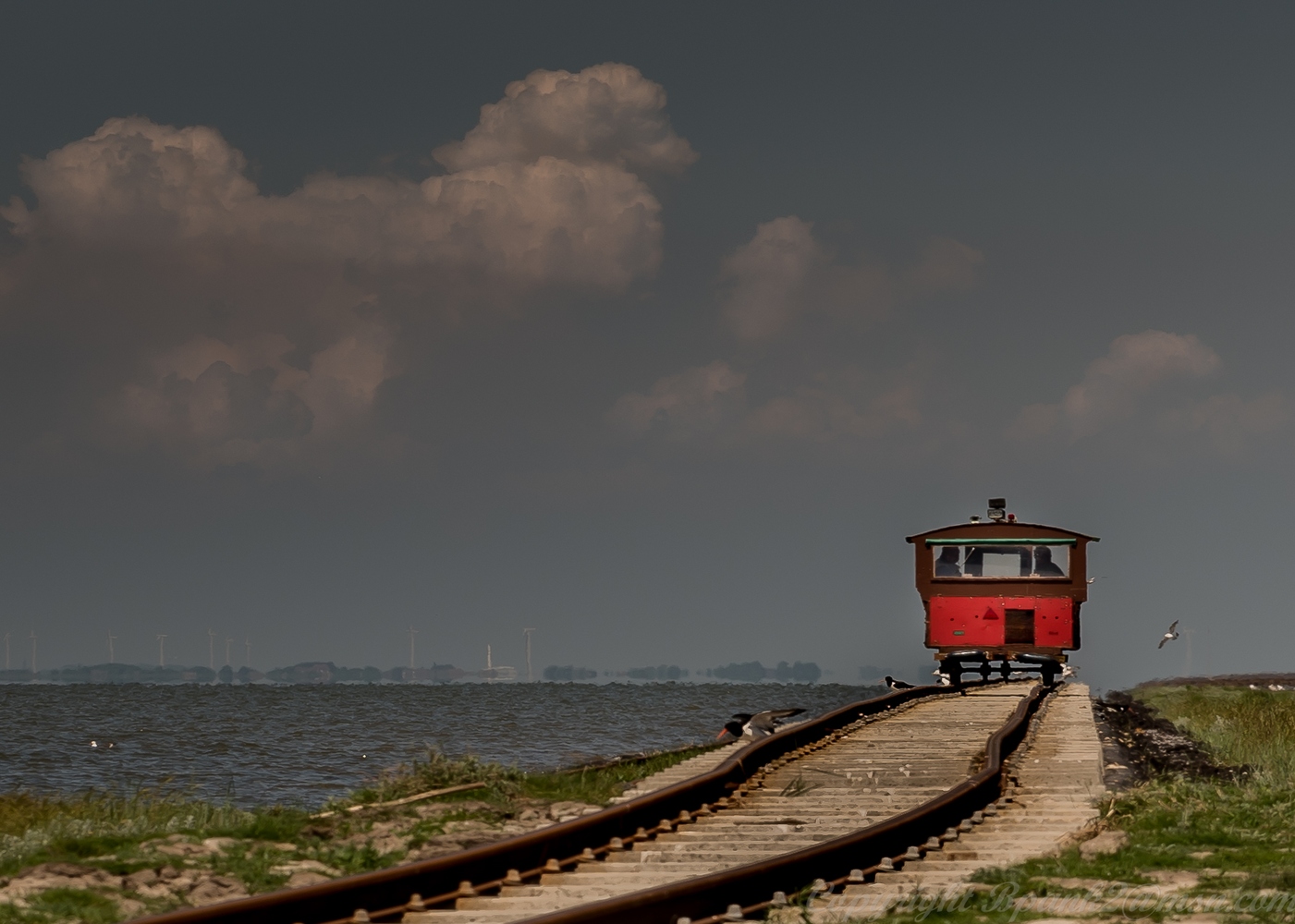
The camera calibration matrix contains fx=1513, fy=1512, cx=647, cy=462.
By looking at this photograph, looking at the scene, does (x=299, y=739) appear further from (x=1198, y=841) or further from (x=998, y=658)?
(x=1198, y=841)

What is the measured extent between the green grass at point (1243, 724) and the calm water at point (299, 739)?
9.13 m

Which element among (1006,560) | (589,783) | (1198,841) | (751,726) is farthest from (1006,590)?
(1198,841)

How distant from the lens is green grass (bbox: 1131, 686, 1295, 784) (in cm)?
1695

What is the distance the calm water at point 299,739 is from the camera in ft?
78.6

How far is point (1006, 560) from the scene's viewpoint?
34438 millimetres

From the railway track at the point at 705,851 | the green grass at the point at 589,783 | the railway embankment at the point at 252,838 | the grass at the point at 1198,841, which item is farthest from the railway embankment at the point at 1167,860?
the green grass at the point at 589,783

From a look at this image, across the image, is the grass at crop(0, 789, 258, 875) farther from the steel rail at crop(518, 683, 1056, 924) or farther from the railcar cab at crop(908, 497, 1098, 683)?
the railcar cab at crop(908, 497, 1098, 683)

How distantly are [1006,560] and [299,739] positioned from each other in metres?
16.9

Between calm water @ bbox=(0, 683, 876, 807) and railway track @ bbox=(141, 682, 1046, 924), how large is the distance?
6.30 metres

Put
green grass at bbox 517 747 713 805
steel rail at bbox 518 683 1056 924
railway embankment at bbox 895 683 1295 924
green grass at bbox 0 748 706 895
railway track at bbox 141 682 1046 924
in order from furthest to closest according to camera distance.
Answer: green grass at bbox 517 747 713 805 → green grass at bbox 0 748 706 895 → railway embankment at bbox 895 683 1295 924 → railway track at bbox 141 682 1046 924 → steel rail at bbox 518 683 1056 924

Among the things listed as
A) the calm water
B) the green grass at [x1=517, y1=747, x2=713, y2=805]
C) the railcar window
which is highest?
the railcar window

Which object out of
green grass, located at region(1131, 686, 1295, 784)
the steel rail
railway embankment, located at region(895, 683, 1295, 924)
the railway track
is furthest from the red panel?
the steel rail

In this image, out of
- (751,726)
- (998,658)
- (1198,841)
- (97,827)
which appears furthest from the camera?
(998,658)

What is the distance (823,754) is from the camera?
1689 centimetres
